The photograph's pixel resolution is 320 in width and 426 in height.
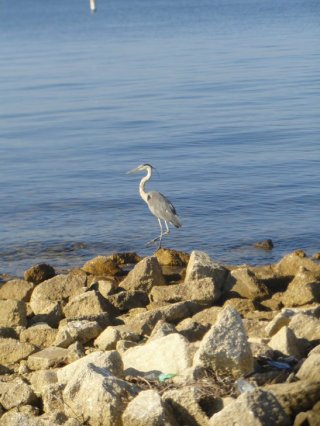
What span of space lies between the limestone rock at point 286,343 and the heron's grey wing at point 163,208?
7.54m

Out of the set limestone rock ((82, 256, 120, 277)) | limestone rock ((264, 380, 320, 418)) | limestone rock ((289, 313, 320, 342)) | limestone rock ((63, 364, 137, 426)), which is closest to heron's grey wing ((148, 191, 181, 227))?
limestone rock ((82, 256, 120, 277))

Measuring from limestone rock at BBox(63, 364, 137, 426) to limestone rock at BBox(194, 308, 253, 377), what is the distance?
0.57 meters

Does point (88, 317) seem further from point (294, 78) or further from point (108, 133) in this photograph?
point (294, 78)

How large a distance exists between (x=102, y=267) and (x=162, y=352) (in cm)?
572

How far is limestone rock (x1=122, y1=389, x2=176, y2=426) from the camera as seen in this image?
7051mm

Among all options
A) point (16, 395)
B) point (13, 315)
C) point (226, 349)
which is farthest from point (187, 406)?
point (13, 315)

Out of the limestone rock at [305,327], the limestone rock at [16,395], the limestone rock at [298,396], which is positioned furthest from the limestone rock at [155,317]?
the limestone rock at [298,396]

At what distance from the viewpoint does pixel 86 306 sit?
1041 centimetres

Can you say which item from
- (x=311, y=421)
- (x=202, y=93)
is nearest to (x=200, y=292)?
(x=311, y=421)

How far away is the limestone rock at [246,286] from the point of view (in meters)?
11.1

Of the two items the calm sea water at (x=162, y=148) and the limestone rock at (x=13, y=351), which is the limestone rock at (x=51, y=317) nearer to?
the limestone rock at (x=13, y=351)

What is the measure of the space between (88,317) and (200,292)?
4.34 ft

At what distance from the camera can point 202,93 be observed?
3142 cm

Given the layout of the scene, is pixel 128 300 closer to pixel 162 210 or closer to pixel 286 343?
pixel 286 343
